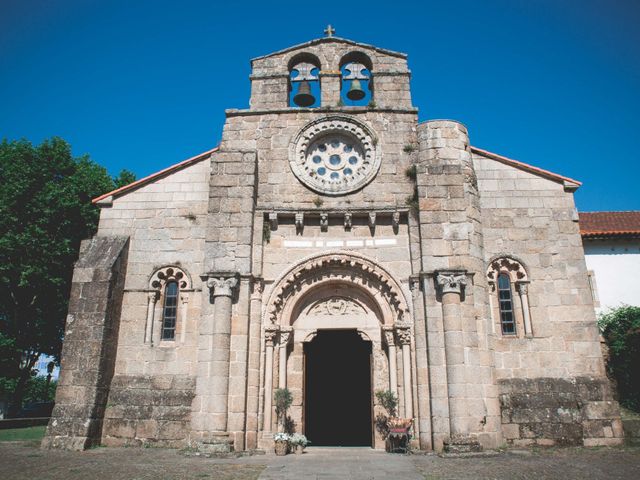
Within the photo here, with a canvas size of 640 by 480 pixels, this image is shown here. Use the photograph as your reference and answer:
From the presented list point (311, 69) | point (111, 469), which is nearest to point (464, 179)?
point (311, 69)

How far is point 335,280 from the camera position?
13.4 m

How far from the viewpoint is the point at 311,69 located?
1556cm

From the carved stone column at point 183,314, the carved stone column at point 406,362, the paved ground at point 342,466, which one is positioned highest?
the carved stone column at point 183,314

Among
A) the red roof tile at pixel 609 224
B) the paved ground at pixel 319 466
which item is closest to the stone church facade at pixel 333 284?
the paved ground at pixel 319 466

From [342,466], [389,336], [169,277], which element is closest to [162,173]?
[169,277]

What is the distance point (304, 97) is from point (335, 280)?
18.9ft

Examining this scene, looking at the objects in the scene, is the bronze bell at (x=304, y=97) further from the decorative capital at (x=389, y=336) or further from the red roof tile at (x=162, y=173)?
the decorative capital at (x=389, y=336)

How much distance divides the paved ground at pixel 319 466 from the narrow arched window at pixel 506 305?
3.05 meters

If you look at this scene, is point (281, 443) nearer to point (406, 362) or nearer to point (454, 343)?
point (406, 362)

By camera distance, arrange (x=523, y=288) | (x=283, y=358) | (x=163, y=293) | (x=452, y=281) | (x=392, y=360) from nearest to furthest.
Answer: (x=452, y=281) → (x=392, y=360) → (x=283, y=358) → (x=523, y=288) → (x=163, y=293)

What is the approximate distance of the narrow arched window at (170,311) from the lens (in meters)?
13.4

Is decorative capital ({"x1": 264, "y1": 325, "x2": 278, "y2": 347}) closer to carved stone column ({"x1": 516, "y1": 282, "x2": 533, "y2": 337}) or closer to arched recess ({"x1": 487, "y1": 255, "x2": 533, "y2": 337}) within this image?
arched recess ({"x1": 487, "y1": 255, "x2": 533, "y2": 337})

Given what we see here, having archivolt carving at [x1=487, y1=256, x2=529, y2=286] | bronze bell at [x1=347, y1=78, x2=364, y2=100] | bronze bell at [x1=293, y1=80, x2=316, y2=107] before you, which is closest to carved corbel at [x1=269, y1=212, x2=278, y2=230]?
bronze bell at [x1=293, y1=80, x2=316, y2=107]

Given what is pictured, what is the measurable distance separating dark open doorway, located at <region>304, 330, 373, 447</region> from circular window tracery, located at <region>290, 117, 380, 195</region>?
579 centimetres
